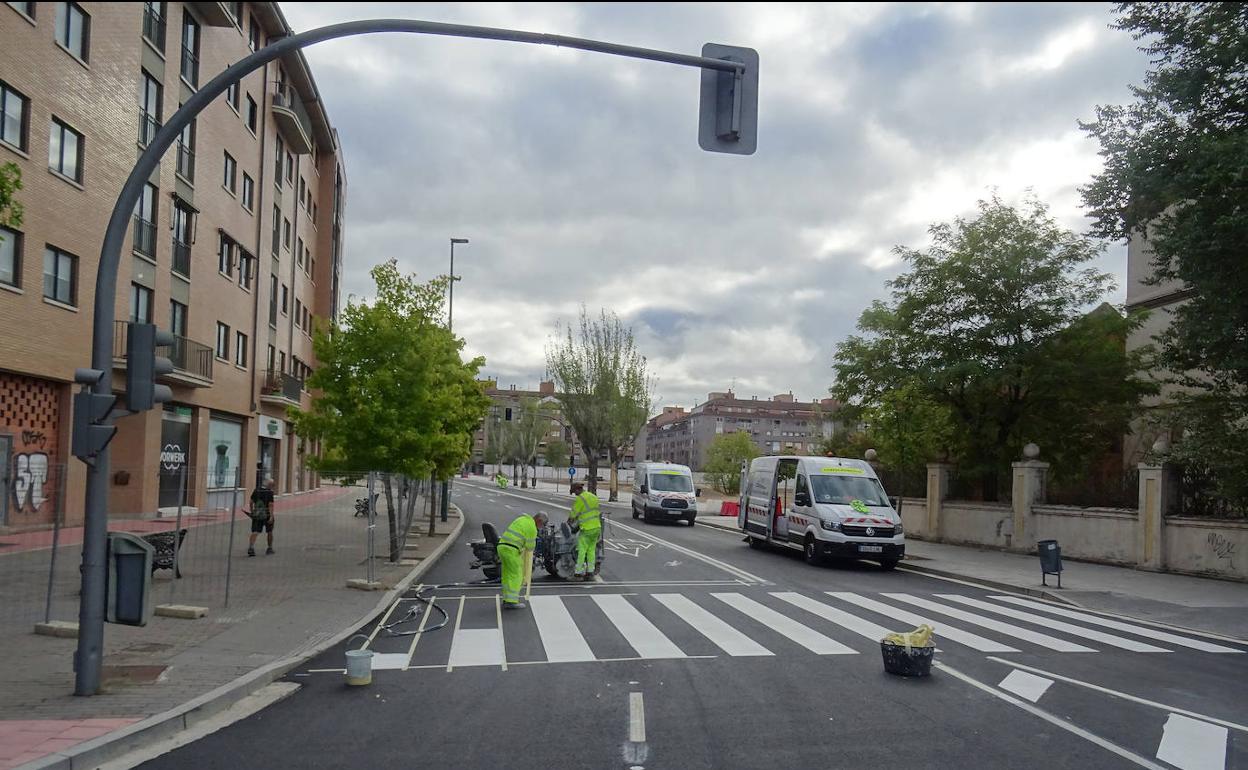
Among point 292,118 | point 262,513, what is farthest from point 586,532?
point 292,118

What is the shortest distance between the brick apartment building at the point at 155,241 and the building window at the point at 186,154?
8cm

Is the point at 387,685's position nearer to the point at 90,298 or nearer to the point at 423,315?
the point at 423,315

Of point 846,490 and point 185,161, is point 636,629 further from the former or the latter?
point 185,161

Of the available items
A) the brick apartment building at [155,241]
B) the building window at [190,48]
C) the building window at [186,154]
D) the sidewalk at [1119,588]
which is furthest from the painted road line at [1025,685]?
the building window at [190,48]

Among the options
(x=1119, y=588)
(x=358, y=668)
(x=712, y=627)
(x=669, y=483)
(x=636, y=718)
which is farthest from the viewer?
(x=669, y=483)

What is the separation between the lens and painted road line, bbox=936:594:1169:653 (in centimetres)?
1133

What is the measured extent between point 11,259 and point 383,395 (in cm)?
915

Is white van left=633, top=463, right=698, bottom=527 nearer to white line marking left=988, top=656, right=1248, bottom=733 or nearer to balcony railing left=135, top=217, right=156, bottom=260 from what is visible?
balcony railing left=135, top=217, right=156, bottom=260

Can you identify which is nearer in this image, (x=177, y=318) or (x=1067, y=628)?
(x=1067, y=628)

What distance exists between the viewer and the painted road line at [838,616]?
11.4m

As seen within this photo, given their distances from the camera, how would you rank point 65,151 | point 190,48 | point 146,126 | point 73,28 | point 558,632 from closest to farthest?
point 558,632 < point 65,151 < point 73,28 < point 146,126 < point 190,48

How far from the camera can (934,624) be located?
40.2ft

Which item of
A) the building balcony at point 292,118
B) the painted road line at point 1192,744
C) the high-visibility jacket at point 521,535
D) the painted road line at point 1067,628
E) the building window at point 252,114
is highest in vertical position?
the building balcony at point 292,118

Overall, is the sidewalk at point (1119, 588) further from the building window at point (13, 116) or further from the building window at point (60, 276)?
the building window at point (13, 116)
